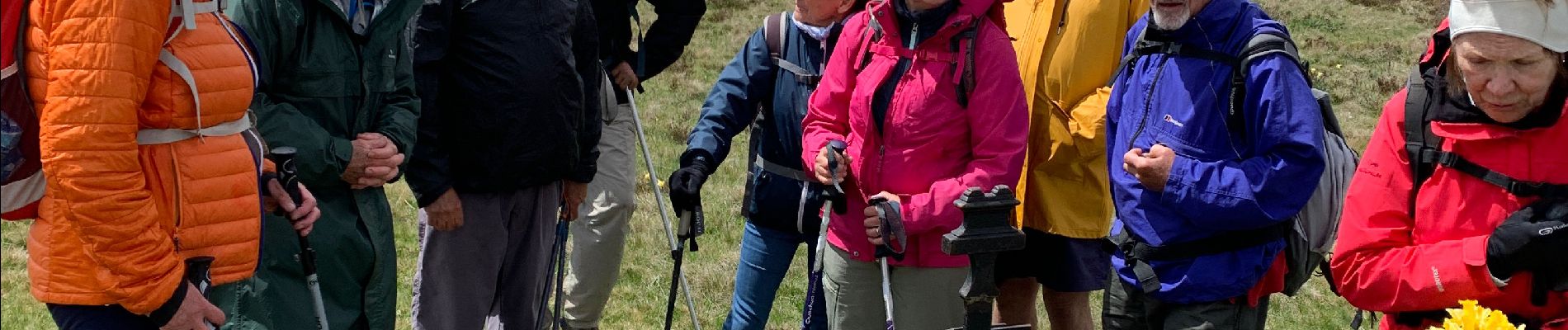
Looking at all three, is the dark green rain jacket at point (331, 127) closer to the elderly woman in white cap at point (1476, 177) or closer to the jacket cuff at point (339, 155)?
the jacket cuff at point (339, 155)

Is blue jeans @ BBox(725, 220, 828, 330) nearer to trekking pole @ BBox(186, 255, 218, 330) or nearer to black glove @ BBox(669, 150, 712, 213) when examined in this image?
black glove @ BBox(669, 150, 712, 213)

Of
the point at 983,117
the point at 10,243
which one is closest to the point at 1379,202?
the point at 983,117

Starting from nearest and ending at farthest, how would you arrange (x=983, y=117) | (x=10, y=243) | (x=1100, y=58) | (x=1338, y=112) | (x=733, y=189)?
(x=983, y=117), (x=1100, y=58), (x=10, y=243), (x=733, y=189), (x=1338, y=112)

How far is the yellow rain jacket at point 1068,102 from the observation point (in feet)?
16.9

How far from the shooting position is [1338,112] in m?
11.2

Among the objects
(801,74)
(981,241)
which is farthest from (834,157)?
(981,241)

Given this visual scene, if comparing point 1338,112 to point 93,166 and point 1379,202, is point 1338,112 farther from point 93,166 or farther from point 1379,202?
point 93,166

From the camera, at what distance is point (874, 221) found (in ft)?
14.0

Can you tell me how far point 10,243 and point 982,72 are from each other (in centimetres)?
683

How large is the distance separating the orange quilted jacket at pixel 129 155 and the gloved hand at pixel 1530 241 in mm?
3262

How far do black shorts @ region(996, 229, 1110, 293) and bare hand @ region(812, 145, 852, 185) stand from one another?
4.04 feet

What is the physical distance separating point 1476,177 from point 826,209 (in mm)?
1919

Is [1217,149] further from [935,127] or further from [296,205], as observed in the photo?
[296,205]

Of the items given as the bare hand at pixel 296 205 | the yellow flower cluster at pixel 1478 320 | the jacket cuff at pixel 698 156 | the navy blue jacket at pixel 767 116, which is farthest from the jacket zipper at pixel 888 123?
the yellow flower cluster at pixel 1478 320
